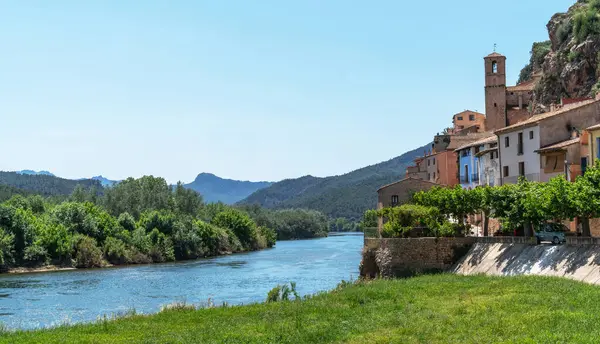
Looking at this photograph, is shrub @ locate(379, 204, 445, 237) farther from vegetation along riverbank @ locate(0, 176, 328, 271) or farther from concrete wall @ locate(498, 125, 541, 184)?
vegetation along riverbank @ locate(0, 176, 328, 271)

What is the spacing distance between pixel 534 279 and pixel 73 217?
86743 mm

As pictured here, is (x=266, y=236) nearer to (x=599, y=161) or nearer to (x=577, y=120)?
(x=577, y=120)

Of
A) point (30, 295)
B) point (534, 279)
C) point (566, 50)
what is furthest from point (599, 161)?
point (566, 50)

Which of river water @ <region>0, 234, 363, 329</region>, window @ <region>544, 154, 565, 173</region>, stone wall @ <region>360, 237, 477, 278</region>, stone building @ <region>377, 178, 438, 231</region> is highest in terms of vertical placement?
window @ <region>544, 154, 565, 173</region>

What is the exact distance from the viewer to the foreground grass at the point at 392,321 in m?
20.2

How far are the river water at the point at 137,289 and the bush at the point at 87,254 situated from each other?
44.0 feet

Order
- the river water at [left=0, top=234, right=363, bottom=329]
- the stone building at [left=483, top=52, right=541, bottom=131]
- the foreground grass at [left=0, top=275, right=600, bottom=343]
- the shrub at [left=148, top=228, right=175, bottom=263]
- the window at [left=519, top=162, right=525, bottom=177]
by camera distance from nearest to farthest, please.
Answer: the foreground grass at [left=0, top=275, right=600, bottom=343], the river water at [left=0, top=234, right=363, bottom=329], the window at [left=519, top=162, right=525, bottom=177], the stone building at [left=483, top=52, right=541, bottom=131], the shrub at [left=148, top=228, right=175, bottom=263]

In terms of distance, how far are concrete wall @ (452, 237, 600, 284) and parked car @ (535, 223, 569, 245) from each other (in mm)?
1796

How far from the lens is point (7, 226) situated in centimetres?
9162

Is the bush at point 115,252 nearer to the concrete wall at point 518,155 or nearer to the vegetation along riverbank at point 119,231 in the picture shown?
the vegetation along riverbank at point 119,231

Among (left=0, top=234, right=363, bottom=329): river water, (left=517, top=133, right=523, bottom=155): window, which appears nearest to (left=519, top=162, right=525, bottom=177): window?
(left=517, top=133, right=523, bottom=155): window

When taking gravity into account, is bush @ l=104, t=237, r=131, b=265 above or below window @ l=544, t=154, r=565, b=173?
below

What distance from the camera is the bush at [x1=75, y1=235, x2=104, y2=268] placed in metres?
95.4

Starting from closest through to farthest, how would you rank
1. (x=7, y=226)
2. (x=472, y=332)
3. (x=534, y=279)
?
(x=472, y=332), (x=534, y=279), (x=7, y=226)
